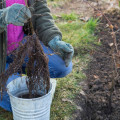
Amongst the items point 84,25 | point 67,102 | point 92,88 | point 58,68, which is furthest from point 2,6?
point 84,25

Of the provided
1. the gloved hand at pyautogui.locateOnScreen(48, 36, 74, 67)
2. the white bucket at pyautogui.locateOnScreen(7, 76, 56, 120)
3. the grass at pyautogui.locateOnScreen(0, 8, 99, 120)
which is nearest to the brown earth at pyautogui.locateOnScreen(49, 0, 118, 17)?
the grass at pyautogui.locateOnScreen(0, 8, 99, 120)

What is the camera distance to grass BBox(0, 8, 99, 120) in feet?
7.79

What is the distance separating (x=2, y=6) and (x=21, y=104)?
942 mm

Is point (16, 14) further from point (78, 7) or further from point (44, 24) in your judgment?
point (78, 7)

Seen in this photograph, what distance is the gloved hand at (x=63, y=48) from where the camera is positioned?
2.24 m

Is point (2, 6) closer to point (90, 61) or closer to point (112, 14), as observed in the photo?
point (90, 61)

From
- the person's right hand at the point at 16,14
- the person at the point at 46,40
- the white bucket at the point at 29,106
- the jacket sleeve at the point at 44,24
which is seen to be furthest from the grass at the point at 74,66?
the person's right hand at the point at 16,14

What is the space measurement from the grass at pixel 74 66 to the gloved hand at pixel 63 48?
0.44 metres

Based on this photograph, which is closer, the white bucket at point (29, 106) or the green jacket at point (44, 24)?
the white bucket at point (29, 106)

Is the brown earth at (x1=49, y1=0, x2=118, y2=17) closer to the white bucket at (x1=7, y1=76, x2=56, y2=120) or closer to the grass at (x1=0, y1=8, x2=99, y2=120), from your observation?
the grass at (x1=0, y1=8, x2=99, y2=120)

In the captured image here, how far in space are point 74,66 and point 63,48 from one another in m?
0.98

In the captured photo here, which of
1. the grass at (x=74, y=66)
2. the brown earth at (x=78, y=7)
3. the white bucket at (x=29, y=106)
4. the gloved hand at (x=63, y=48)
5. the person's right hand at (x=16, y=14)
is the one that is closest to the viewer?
the person's right hand at (x=16, y=14)

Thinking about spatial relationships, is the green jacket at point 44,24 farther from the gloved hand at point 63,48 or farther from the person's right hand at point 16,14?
the person's right hand at point 16,14

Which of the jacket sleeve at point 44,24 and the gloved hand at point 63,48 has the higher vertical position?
the jacket sleeve at point 44,24
